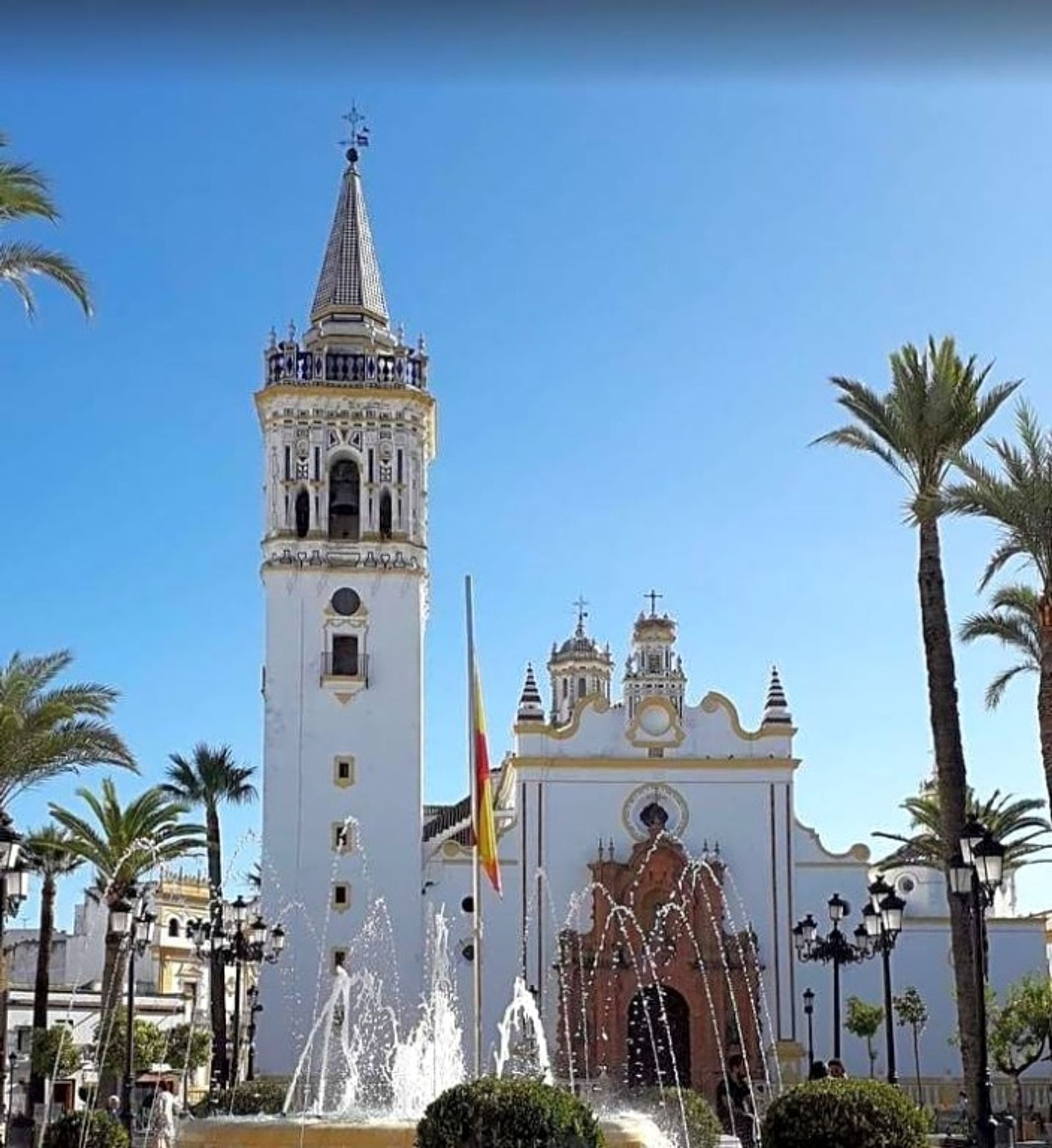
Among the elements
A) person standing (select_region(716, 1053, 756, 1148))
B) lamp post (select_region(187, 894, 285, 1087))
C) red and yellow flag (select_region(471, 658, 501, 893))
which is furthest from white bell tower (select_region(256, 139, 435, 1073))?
red and yellow flag (select_region(471, 658, 501, 893))

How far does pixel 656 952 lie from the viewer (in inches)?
1479

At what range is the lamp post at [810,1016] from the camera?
36438 millimetres

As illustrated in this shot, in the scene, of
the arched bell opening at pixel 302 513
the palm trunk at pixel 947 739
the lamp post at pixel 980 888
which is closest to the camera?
the lamp post at pixel 980 888

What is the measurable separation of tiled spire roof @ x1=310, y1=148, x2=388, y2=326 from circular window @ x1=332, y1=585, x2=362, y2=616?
7.28 metres

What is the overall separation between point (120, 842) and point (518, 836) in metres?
9.08

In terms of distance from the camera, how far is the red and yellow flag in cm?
1891

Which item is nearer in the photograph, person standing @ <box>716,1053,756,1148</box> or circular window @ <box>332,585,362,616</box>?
person standing @ <box>716,1053,756,1148</box>

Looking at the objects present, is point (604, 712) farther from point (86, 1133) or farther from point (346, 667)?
point (86, 1133)

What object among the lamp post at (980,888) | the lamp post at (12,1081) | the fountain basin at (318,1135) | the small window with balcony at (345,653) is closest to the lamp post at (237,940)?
the lamp post at (12,1081)

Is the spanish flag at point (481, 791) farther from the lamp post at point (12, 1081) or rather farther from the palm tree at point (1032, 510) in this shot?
the lamp post at point (12, 1081)

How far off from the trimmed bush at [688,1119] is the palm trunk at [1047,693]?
5.26 metres

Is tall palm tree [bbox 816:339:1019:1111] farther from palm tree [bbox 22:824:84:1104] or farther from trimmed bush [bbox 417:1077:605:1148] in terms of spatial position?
palm tree [bbox 22:824:84:1104]

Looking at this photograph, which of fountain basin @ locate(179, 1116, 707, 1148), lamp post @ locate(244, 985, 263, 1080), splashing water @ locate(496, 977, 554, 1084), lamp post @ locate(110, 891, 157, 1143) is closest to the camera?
fountain basin @ locate(179, 1116, 707, 1148)

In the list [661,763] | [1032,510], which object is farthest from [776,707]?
[1032,510]
